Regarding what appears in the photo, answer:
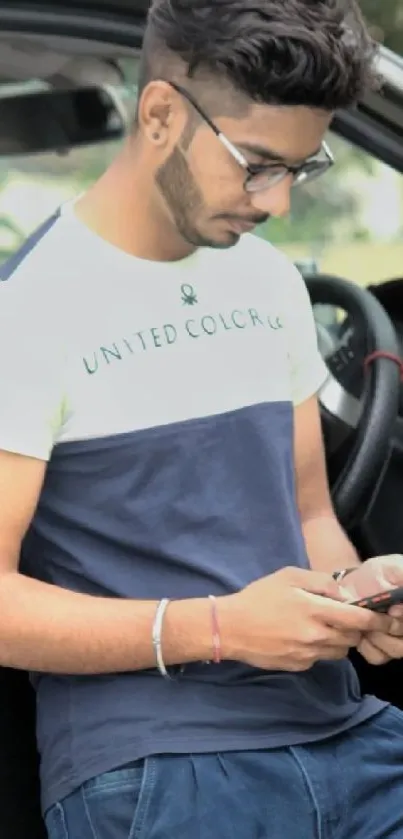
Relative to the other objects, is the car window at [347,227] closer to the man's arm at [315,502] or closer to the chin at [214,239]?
the man's arm at [315,502]

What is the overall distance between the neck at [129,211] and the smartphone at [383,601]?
1.33 ft

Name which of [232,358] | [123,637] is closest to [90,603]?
[123,637]

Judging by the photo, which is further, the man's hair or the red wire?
the red wire

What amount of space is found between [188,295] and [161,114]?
0.61 feet

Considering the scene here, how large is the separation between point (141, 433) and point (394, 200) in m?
A: 1.16

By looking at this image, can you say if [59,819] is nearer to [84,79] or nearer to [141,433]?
[141,433]

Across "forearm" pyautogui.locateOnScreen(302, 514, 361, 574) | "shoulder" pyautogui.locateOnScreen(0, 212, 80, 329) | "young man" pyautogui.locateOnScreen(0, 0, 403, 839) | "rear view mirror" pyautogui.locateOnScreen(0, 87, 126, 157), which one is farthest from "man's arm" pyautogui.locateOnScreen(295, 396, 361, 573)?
"rear view mirror" pyautogui.locateOnScreen(0, 87, 126, 157)

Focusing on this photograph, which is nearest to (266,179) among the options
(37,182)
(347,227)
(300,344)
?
(300,344)

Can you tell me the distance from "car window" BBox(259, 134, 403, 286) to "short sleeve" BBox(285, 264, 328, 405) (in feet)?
1.86

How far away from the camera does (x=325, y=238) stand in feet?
8.05

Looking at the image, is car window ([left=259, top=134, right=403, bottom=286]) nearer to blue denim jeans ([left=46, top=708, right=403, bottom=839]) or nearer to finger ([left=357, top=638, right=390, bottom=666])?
finger ([left=357, top=638, right=390, bottom=666])

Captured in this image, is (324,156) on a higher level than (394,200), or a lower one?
higher

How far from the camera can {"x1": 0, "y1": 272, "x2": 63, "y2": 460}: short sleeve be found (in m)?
1.17

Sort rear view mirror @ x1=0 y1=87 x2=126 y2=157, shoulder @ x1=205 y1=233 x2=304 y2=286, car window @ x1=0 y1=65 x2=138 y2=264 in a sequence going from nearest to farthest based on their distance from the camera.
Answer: shoulder @ x1=205 y1=233 x2=304 y2=286, rear view mirror @ x1=0 y1=87 x2=126 y2=157, car window @ x1=0 y1=65 x2=138 y2=264
